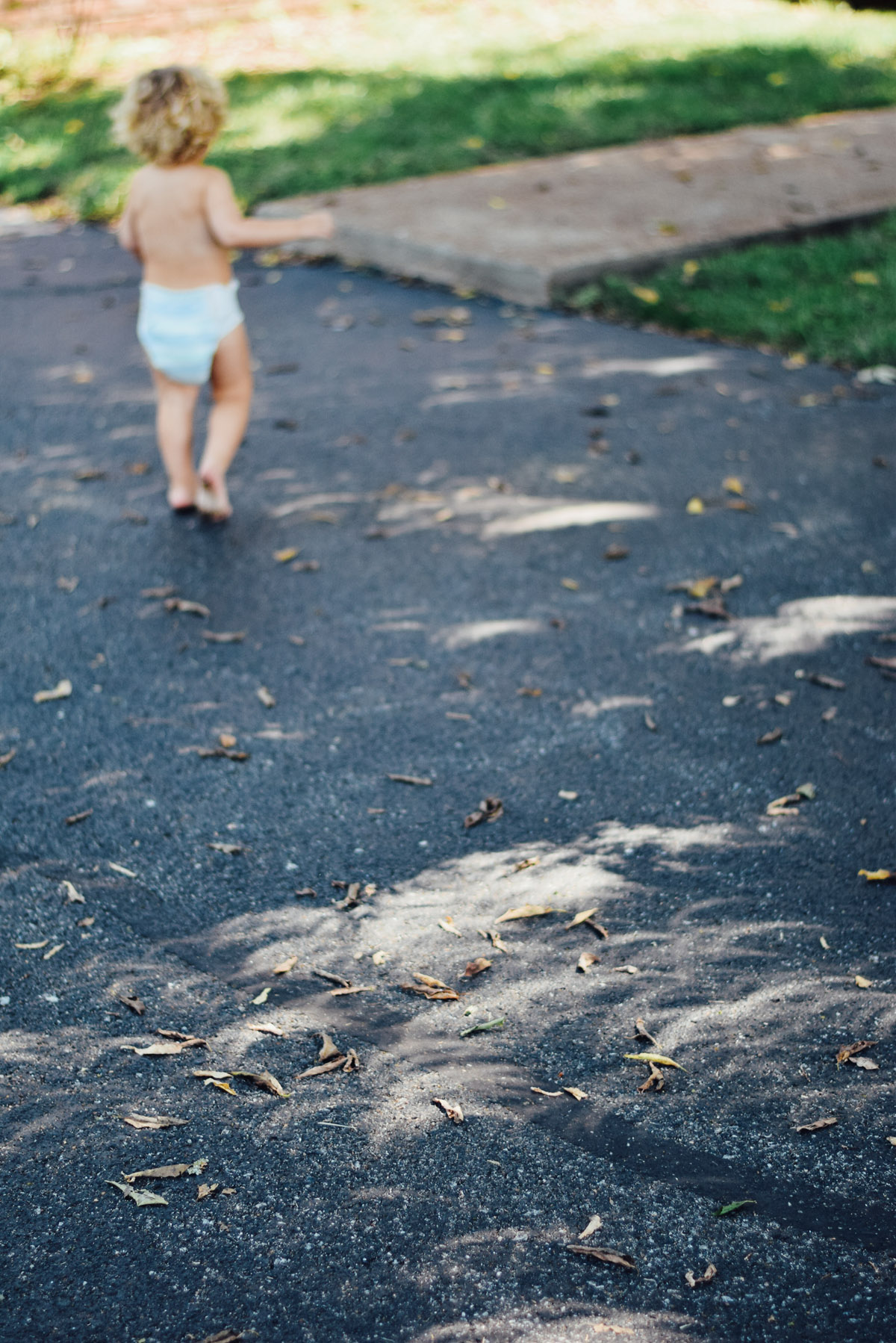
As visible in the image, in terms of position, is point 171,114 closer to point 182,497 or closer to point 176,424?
point 176,424

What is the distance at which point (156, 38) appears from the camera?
1395cm

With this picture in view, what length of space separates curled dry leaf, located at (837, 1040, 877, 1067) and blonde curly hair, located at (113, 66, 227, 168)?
3659 millimetres

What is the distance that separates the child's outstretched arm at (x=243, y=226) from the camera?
14.1ft

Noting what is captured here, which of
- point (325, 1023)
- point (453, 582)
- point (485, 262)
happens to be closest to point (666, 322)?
point (485, 262)

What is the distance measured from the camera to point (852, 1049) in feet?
8.48

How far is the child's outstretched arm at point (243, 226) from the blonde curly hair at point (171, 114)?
160mm

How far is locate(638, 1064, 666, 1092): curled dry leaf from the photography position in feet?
8.25

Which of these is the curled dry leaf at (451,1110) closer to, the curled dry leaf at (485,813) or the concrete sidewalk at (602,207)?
the curled dry leaf at (485,813)

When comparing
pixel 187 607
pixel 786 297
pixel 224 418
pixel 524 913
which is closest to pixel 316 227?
pixel 224 418

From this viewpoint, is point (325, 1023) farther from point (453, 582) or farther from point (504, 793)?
point (453, 582)

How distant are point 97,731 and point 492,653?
1297 millimetres

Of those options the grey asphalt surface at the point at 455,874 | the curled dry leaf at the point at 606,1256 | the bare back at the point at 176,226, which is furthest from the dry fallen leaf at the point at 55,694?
the curled dry leaf at the point at 606,1256

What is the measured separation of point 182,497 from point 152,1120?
3.09 metres

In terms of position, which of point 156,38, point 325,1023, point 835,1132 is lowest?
point 835,1132
